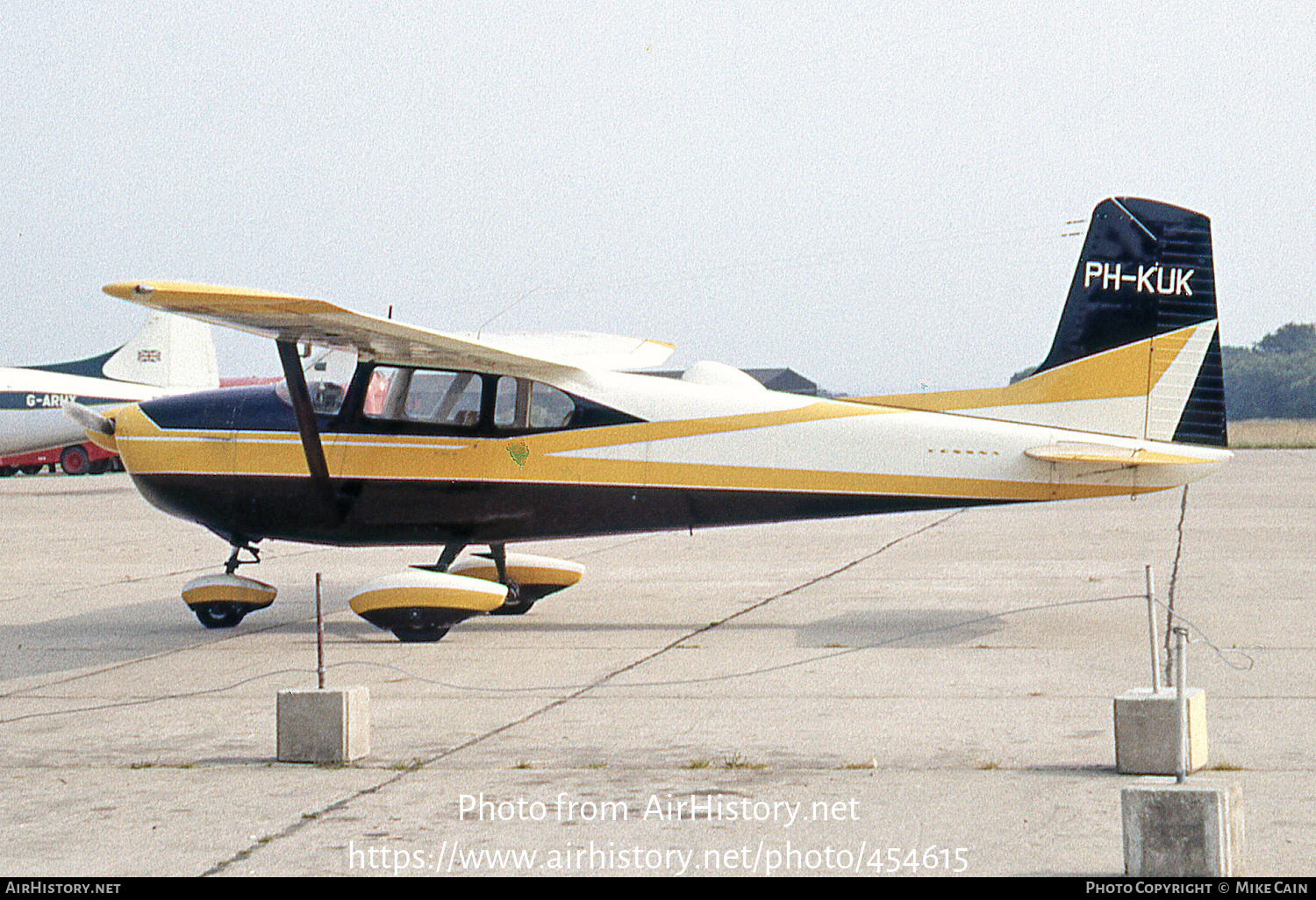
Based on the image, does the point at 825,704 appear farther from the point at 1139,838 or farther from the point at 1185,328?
the point at 1185,328

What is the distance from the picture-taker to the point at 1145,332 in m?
10.2

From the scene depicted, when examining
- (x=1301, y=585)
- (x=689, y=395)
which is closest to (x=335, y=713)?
(x=689, y=395)

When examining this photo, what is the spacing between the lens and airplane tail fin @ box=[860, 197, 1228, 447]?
400 inches

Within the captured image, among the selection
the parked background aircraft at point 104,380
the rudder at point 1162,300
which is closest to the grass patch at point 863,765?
the rudder at point 1162,300

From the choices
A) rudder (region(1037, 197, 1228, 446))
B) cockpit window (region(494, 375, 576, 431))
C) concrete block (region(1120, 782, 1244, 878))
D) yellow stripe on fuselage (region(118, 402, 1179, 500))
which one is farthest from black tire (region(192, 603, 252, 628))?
concrete block (region(1120, 782, 1244, 878))

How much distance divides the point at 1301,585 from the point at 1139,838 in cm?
902

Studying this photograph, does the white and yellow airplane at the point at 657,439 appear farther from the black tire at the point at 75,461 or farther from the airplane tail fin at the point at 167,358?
the black tire at the point at 75,461

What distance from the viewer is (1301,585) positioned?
1220 centimetres

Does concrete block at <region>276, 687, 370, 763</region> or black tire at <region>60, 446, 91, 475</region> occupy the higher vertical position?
black tire at <region>60, 446, 91, 475</region>

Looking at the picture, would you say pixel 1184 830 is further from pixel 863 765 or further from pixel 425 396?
pixel 425 396

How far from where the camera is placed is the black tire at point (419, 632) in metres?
9.87

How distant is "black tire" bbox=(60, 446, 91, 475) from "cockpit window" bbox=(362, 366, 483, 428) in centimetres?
3656

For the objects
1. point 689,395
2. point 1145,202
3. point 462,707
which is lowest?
point 462,707

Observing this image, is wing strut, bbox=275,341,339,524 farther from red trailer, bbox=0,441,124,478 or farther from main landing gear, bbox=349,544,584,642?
red trailer, bbox=0,441,124,478
